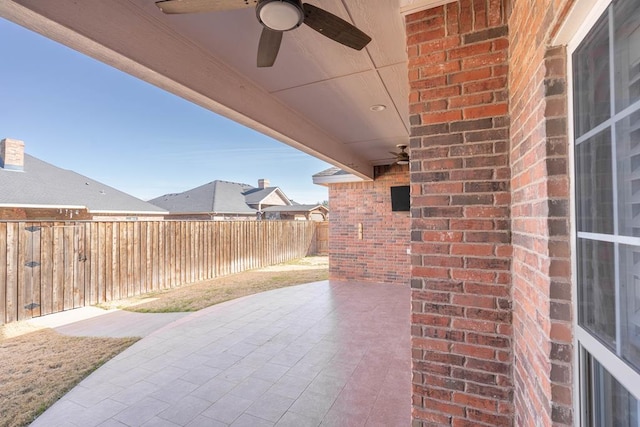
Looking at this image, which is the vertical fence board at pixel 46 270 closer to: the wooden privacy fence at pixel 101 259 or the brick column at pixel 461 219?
the wooden privacy fence at pixel 101 259

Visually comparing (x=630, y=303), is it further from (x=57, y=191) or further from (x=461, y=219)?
(x=57, y=191)

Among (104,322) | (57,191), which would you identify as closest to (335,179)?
(104,322)

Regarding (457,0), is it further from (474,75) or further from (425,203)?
(425,203)

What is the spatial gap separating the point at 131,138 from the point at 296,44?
2367 centimetres

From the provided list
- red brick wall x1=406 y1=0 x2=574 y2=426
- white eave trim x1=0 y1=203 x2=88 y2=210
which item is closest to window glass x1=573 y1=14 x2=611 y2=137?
red brick wall x1=406 y1=0 x2=574 y2=426

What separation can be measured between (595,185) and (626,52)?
14.5 inches

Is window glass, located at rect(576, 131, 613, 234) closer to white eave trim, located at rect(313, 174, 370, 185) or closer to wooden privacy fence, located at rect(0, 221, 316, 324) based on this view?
white eave trim, located at rect(313, 174, 370, 185)

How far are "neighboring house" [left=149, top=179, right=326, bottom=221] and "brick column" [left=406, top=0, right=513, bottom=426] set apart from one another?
52.3ft

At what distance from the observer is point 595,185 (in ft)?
2.83

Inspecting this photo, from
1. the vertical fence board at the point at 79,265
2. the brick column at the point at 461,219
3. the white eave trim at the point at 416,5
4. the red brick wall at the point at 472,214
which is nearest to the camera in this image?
the red brick wall at the point at 472,214

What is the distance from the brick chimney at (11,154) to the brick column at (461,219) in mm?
13007

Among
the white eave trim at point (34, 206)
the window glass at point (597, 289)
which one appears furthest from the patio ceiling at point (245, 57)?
the white eave trim at point (34, 206)

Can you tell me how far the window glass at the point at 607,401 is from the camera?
0.73m

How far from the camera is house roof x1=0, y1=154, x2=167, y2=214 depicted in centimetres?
844
